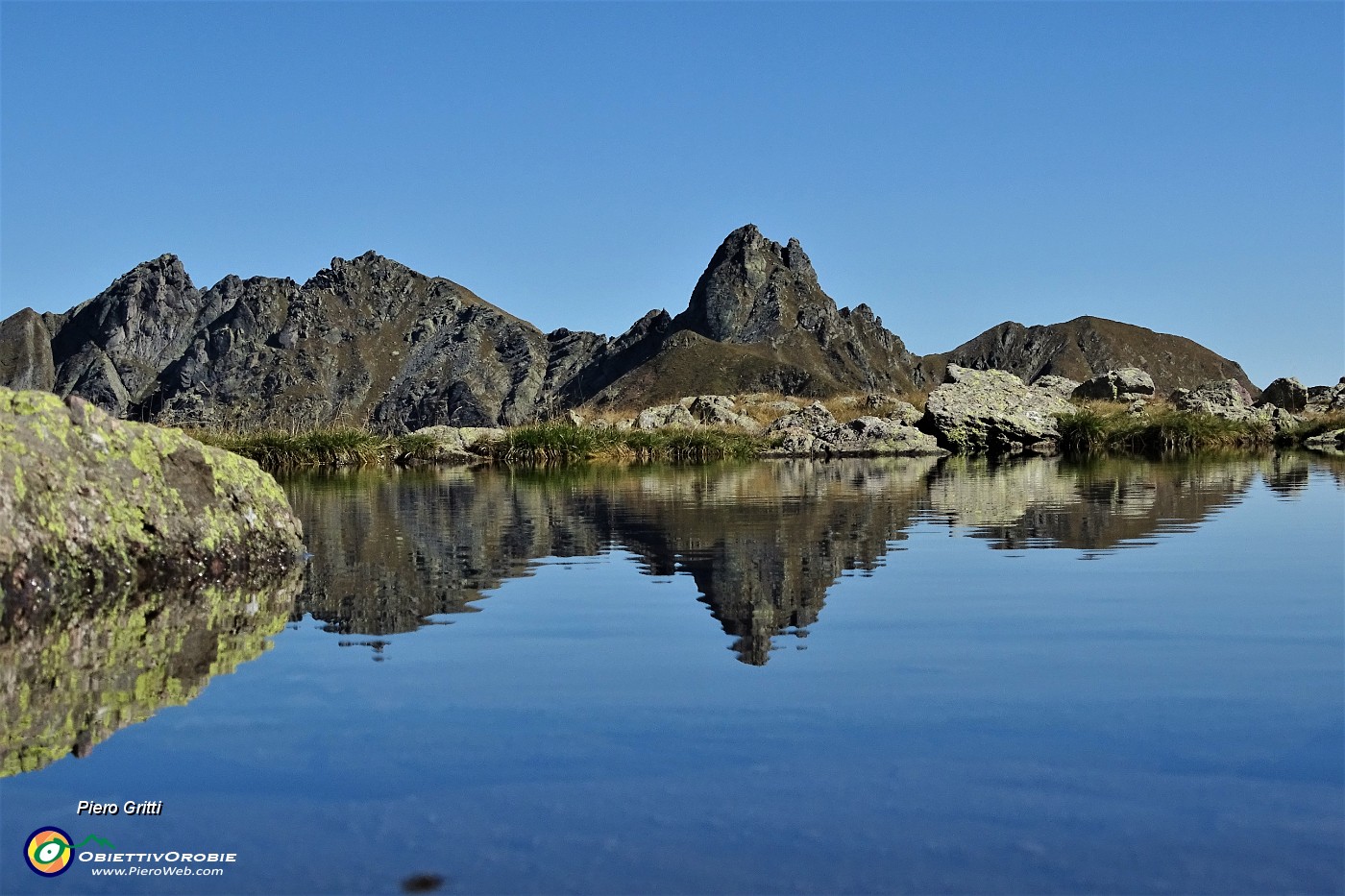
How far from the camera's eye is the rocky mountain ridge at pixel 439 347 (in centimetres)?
11112

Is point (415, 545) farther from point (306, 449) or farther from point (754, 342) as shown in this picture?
point (754, 342)

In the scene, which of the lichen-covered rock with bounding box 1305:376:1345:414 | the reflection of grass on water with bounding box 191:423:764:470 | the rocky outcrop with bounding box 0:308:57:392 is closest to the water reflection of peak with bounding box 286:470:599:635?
the reflection of grass on water with bounding box 191:423:764:470

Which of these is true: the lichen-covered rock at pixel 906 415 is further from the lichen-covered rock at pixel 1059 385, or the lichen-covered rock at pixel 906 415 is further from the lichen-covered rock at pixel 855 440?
the lichen-covered rock at pixel 1059 385

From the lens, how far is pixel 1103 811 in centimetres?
458

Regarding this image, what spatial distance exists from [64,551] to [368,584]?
2238 millimetres

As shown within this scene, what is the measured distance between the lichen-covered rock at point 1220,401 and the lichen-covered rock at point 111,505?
137ft

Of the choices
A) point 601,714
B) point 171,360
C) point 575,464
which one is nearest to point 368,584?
point 601,714

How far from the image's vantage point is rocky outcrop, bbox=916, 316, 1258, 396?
131 metres

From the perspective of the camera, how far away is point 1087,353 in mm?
136625

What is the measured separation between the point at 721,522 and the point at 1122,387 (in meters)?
43.7

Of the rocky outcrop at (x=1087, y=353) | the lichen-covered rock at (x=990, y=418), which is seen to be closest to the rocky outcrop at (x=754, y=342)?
the rocky outcrop at (x=1087, y=353)

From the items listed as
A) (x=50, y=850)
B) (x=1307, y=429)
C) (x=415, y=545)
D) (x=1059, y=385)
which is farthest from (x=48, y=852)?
(x=1059, y=385)

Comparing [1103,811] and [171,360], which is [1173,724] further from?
[171,360]

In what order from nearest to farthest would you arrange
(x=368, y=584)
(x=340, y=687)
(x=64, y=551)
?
(x=340, y=687) → (x=64, y=551) → (x=368, y=584)
